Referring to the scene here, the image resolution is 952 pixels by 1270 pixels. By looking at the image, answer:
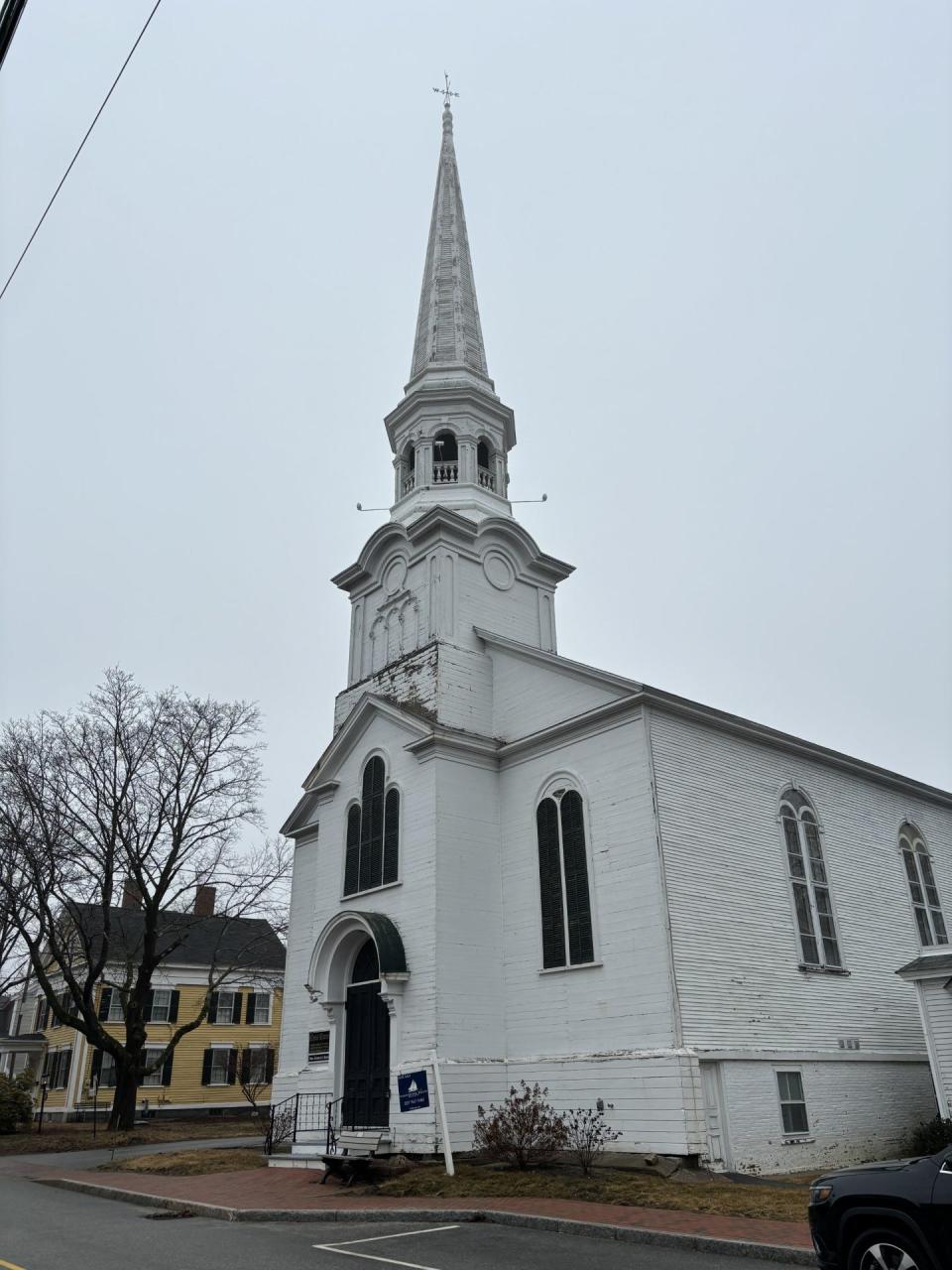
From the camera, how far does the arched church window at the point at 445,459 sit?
26.6 m

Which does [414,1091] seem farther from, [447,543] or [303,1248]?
[447,543]

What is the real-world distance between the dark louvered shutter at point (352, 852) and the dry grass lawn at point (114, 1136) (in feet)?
34.3

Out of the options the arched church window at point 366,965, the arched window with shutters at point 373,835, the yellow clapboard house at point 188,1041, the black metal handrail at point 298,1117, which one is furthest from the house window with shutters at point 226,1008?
the arched church window at point 366,965

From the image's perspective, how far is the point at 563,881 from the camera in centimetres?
1861

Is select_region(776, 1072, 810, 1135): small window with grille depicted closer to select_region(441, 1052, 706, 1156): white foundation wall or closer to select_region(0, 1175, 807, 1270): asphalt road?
select_region(441, 1052, 706, 1156): white foundation wall

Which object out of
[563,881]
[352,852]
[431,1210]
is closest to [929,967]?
[563,881]

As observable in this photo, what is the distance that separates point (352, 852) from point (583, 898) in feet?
20.2

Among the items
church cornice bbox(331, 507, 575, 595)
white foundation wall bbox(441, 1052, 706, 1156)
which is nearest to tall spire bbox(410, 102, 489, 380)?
church cornice bbox(331, 507, 575, 595)

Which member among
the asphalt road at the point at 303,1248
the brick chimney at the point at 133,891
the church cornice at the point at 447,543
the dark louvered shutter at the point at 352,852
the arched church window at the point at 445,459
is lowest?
the asphalt road at the point at 303,1248

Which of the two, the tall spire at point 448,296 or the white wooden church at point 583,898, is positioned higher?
the tall spire at point 448,296

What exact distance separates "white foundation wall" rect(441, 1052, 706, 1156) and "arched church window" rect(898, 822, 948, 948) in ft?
33.8

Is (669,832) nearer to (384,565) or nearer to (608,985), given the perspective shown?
(608,985)

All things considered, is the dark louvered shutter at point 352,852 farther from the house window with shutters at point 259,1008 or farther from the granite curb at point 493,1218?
the house window with shutters at point 259,1008

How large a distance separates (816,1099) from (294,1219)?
9.85 meters
